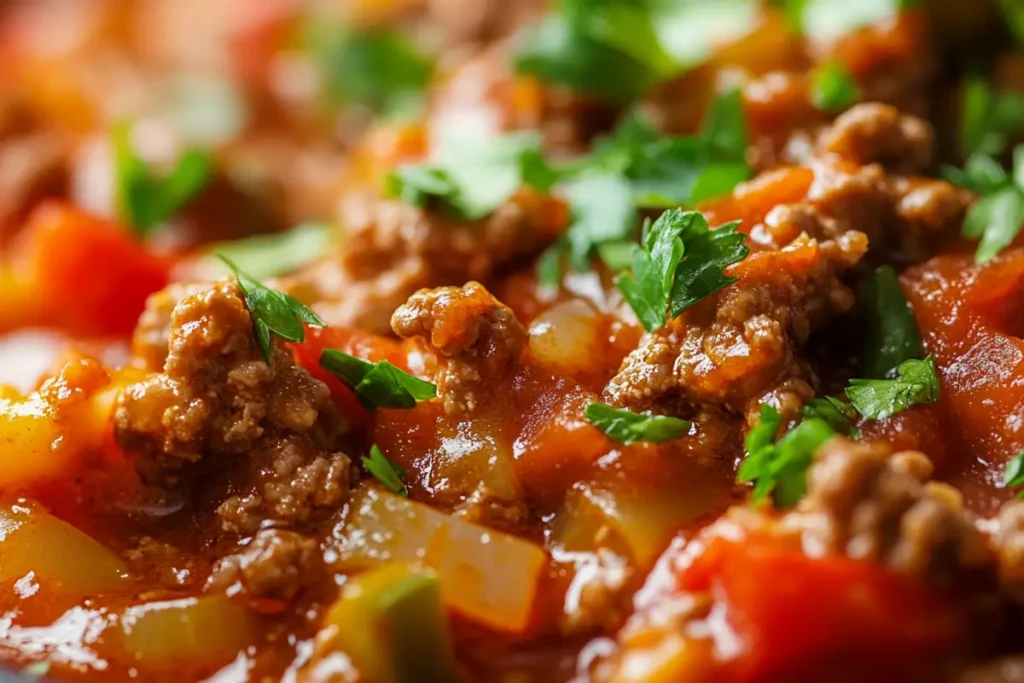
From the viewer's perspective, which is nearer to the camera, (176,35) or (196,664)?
(196,664)

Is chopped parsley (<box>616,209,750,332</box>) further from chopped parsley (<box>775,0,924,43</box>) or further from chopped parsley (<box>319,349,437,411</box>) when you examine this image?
chopped parsley (<box>775,0,924,43</box>)

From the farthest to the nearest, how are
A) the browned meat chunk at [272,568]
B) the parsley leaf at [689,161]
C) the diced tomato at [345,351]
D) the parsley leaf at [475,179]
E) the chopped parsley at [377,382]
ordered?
the parsley leaf at [475,179] → the parsley leaf at [689,161] → the diced tomato at [345,351] → the chopped parsley at [377,382] → the browned meat chunk at [272,568]

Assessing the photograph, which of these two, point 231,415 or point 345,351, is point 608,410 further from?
point 231,415

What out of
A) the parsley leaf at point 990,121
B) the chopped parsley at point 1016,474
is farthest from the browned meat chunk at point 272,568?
the parsley leaf at point 990,121

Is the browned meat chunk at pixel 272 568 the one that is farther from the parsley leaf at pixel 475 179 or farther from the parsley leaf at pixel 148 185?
the parsley leaf at pixel 148 185

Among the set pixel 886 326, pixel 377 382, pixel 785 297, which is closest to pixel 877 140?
pixel 886 326

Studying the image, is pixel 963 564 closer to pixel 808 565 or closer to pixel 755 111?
pixel 808 565

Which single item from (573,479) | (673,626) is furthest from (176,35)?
(673,626)
